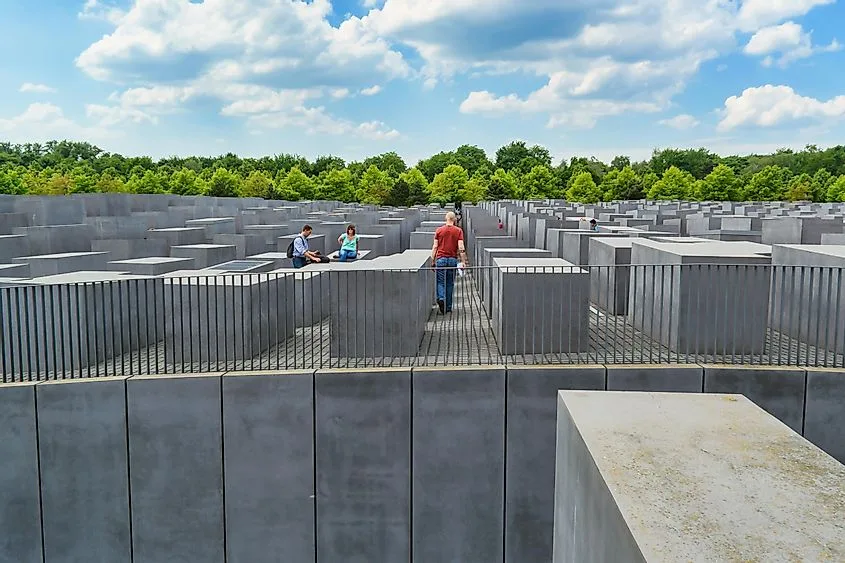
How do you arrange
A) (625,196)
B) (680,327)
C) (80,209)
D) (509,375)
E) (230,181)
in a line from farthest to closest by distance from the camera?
1. (625,196)
2. (230,181)
3. (80,209)
4. (680,327)
5. (509,375)

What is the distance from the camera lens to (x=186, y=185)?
241ft

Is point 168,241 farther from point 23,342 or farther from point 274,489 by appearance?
point 274,489

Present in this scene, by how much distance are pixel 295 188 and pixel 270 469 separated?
71071mm

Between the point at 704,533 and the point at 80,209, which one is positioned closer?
the point at 704,533

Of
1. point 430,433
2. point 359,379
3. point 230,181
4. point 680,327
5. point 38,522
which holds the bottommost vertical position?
point 38,522

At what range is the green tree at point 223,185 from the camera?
70.6 meters

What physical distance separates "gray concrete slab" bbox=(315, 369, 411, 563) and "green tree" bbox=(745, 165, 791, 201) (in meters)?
84.4

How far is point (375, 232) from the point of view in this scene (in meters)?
22.3

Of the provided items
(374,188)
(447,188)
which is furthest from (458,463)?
(447,188)

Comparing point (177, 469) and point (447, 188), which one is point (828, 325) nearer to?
point (177, 469)

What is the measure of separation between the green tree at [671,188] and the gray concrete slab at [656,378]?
3176 inches

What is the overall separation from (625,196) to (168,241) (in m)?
76.3

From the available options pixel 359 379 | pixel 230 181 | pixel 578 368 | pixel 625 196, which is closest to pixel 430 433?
pixel 359 379

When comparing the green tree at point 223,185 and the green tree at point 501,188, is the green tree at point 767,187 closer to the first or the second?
the green tree at point 501,188
